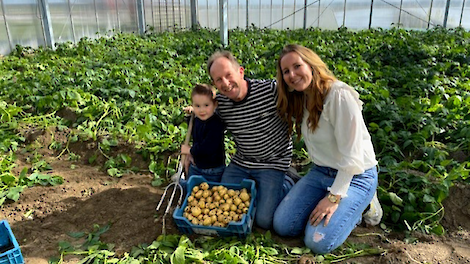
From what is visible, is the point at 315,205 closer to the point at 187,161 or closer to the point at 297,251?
the point at 297,251

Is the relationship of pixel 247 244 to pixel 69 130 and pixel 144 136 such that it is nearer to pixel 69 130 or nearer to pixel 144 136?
pixel 144 136

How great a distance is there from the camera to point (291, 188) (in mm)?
2625

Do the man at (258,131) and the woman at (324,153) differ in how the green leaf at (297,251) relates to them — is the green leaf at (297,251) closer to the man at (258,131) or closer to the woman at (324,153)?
the woman at (324,153)

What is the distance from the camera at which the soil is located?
90.0 inches

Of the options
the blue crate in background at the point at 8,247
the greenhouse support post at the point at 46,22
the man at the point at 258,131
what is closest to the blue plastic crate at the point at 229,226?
the man at the point at 258,131

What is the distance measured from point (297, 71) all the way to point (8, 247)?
199cm

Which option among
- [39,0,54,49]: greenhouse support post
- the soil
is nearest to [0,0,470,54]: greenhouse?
[39,0,54,49]: greenhouse support post

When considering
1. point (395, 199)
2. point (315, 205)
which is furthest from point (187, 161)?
point (395, 199)

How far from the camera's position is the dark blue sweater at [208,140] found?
8.80 ft

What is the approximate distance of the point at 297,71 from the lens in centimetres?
223

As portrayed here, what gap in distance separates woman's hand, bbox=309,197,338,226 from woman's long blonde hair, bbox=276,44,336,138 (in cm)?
45

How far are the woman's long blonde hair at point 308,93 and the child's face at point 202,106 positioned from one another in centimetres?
47

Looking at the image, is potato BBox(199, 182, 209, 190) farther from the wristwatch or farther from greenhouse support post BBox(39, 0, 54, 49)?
greenhouse support post BBox(39, 0, 54, 49)

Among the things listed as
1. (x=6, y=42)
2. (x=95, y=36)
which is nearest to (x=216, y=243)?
(x=6, y=42)
